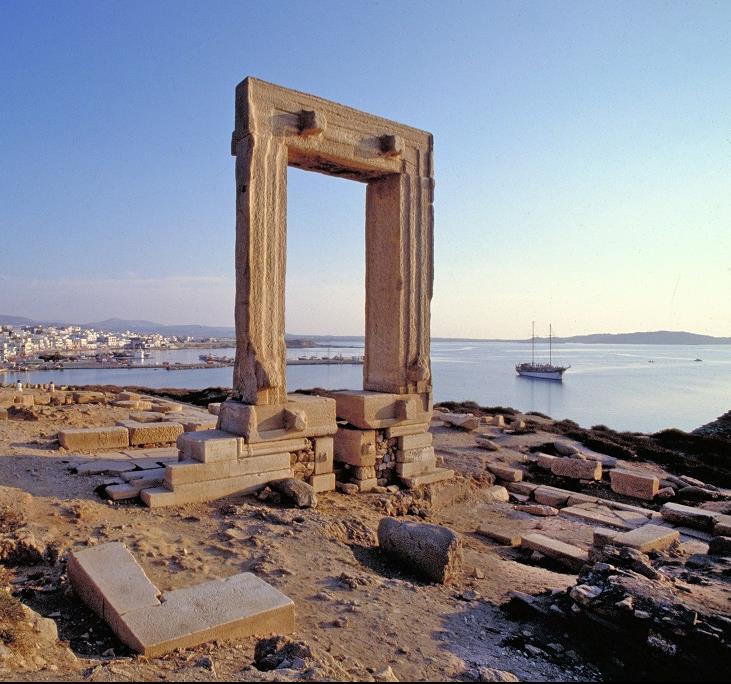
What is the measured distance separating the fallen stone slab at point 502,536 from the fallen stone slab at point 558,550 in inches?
5.2

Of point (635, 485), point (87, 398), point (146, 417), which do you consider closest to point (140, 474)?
point (146, 417)

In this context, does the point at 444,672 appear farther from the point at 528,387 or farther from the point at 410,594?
the point at 528,387

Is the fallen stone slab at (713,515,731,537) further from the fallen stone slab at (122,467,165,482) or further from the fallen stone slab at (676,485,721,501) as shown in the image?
the fallen stone slab at (122,467,165,482)

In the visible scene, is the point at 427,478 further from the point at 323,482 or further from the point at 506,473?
the point at 506,473

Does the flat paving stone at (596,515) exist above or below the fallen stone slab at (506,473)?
below

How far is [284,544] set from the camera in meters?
4.93

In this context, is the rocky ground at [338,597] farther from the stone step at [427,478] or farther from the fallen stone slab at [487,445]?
the fallen stone slab at [487,445]

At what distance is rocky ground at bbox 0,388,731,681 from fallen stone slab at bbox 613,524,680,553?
172mm

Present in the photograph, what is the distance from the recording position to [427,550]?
15.8 ft

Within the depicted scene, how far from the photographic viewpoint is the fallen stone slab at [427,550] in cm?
477

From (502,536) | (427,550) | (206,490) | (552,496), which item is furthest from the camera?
(552,496)

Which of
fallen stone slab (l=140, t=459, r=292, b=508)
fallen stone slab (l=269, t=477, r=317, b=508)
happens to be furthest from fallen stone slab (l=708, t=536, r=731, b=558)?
fallen stone slab (l=140, t=459, r=292, b=508)

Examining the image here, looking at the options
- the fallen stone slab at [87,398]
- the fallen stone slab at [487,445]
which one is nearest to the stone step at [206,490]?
the fallen stone slab at [487,445]

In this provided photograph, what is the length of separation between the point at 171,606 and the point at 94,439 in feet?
18.5
